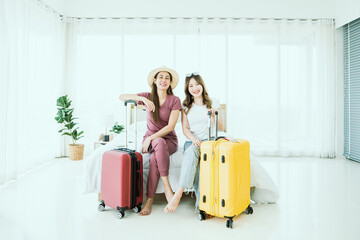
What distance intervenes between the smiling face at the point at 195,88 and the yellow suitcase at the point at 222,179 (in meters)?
0.54

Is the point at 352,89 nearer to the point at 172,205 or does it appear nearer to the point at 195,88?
the point at 195,88

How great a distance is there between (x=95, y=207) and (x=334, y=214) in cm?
211

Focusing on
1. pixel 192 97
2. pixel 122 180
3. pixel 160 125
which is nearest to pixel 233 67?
pixel 192 97

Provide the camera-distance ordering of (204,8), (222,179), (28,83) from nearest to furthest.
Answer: (222,179) < (28,83) < (204,8)

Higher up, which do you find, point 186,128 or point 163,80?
point 163,80

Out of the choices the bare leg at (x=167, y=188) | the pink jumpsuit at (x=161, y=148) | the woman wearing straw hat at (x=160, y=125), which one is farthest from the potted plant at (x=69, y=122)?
the bare leg at (x=167, y=188)

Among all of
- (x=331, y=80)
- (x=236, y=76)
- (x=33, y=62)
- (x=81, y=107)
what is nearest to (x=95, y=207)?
(x=33, y=62)

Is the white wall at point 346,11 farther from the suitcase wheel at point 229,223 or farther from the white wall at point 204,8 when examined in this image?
the suitcase wheel at point 229,223

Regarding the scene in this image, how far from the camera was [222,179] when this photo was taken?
1.94m

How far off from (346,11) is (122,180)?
188 inches

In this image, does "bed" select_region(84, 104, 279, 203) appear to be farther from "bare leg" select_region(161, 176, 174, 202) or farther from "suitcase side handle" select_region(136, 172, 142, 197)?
"suitcase side handle" select_region(136, 172, 142, 197)

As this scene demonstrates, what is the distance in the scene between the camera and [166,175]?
2.25 m

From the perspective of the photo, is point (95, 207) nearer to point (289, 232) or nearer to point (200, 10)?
point (289, 232)

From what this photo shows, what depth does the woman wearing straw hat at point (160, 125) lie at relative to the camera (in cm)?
226
